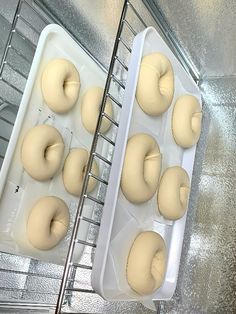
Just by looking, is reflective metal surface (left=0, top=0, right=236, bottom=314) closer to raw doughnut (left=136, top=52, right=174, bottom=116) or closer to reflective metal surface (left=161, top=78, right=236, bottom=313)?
reflective metal surface (left=161, top=78, right=236, bottom=313)

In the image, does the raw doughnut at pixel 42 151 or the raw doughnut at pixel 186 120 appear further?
the raw doughnut at pixel 186 120

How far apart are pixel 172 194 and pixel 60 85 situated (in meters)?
0.26

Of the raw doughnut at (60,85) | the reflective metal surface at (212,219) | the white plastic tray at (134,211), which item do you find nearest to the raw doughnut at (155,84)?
the white plastic tray at (134,211)

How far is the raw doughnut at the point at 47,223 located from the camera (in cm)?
64

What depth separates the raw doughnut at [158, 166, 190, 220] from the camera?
2.36 ft

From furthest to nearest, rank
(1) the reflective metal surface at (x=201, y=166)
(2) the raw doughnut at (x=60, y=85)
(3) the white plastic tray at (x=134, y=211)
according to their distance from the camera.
Answer: 1. (1) the reflective metal surface at (x=201, y=166)
2. (2) the raw doughnut at (x=60, y=85)
3. (3) the white plastic tray at (x=134, y=211)

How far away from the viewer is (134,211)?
672 mm

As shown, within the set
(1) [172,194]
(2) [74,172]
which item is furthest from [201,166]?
(2) [74,172]

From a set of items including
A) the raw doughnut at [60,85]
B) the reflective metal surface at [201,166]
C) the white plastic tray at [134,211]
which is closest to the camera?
the white plastic tray at [134,211]

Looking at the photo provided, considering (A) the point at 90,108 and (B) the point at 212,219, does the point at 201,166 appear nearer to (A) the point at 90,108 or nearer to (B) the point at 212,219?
(B) the point at 212,219

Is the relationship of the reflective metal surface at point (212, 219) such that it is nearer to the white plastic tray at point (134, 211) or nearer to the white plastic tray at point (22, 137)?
the white plastic tray at point (134, 211)

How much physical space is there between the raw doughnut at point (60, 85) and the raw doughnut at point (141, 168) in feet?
0.45

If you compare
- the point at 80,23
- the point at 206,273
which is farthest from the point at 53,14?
the point at 206,273

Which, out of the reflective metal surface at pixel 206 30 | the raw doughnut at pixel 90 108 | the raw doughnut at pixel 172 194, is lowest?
the raw doughnut at pixel 172 194
